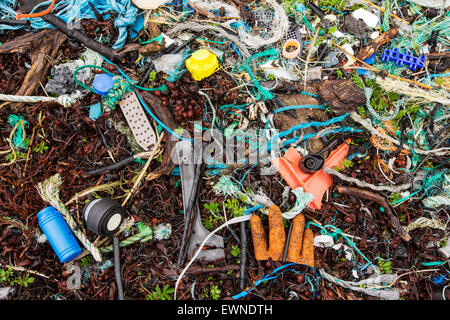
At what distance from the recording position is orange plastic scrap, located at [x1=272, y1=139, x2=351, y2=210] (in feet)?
11.5

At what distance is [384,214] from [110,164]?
3.47 meters

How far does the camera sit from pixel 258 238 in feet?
10.8

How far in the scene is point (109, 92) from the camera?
3479 millimetres

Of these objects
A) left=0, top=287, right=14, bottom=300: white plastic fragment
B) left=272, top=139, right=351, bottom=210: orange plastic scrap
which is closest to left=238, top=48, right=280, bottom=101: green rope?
left=272, top=139, right=351, bottom=210: orange plastic scrap

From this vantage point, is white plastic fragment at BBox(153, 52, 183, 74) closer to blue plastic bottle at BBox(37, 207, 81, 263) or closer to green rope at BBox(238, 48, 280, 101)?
green rope at BBox(238, 48, 280, 101)

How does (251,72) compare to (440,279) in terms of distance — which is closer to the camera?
(440,279)

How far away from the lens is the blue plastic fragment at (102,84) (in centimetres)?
348

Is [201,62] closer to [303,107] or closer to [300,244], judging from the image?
[303,107]

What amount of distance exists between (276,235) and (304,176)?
32.2 inches

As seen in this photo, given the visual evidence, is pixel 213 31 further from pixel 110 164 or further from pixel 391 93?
pixel 391 93

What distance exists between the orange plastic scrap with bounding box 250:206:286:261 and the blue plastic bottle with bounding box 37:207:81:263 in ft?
6.52

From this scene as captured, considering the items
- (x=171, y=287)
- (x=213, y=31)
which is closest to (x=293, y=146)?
(x=213, y=31)

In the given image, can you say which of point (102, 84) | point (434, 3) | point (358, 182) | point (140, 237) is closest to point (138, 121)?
point (102, 84)
